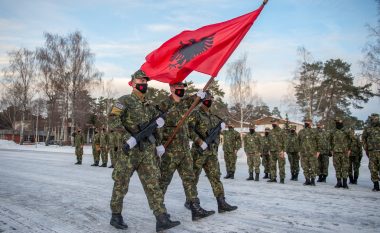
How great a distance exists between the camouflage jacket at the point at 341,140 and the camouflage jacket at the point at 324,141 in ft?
1.78

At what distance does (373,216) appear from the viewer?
5.35 meters

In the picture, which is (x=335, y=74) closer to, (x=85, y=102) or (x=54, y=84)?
(x=85, y=102)

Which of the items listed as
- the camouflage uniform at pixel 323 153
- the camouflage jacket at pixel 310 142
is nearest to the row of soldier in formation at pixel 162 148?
the camouflage jacket at pixel 310 142

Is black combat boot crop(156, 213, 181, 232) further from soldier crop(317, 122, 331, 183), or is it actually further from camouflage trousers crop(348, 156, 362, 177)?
camouflage trousers crop(348, 156, 362, 177)

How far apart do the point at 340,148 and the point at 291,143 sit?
78.6 inches

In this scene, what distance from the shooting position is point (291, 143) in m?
11.5

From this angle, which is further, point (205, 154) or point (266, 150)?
point (266, 150)

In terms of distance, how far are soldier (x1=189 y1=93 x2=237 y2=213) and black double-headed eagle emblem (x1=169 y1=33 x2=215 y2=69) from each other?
28.9 inches

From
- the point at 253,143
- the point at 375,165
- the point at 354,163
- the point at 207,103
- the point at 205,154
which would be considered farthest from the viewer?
the point at 253,143

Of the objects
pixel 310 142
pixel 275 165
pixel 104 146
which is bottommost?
pixel 275 165

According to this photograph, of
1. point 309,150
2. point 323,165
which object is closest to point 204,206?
point 309,150

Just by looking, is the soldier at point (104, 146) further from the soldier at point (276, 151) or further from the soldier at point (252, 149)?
the soldier at point (276, 151)

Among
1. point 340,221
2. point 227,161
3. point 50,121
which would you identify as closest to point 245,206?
point 340,221

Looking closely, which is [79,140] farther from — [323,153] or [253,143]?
[323,153]
